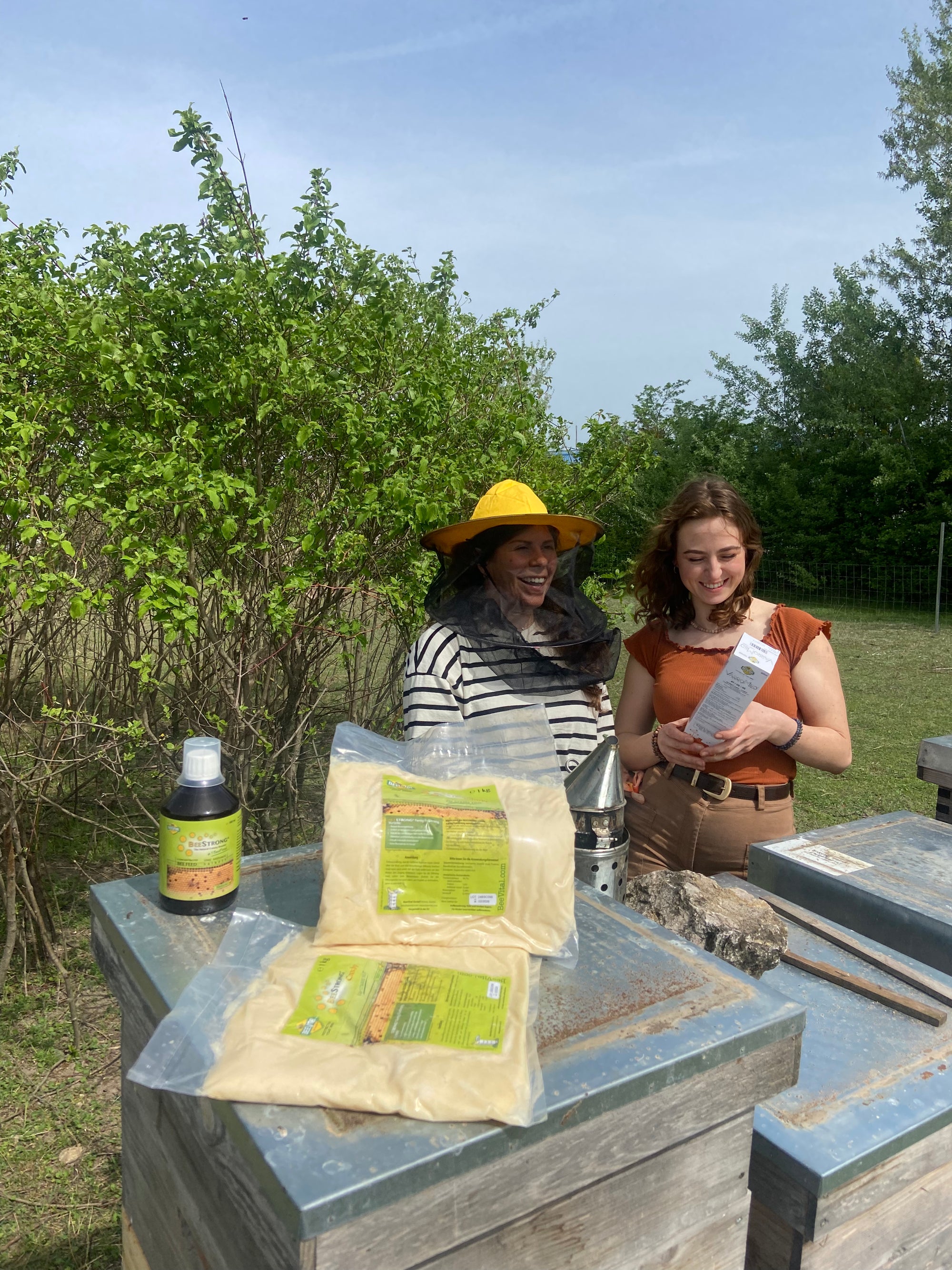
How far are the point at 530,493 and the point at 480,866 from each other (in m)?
1.51

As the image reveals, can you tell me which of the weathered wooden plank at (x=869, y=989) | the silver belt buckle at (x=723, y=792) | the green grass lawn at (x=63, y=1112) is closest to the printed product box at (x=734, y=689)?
the silver belt buckle at (x=723, y=792)

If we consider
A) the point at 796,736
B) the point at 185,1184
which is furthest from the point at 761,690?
the point at 185,1184

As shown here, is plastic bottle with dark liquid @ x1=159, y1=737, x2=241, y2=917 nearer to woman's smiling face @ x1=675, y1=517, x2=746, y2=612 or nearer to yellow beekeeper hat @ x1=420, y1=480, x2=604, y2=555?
yellow beekeeper hat @ x1=420, y1=480, x2=604, y2=555

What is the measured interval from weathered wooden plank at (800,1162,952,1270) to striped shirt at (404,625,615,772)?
1164mm

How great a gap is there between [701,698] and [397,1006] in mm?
1700

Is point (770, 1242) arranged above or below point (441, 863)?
below

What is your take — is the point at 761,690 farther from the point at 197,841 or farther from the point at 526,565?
the point at 197,841

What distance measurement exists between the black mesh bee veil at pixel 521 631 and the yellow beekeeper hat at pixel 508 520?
0.15ft

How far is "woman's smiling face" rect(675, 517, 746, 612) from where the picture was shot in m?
2.44

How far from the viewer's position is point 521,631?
240cm

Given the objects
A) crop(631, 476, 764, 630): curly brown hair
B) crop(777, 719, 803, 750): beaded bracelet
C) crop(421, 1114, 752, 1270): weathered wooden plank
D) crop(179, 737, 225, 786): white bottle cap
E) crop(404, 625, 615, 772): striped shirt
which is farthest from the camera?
crop(631, 476, 764, 630): curly brown hair

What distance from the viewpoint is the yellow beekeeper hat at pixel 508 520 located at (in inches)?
90.4

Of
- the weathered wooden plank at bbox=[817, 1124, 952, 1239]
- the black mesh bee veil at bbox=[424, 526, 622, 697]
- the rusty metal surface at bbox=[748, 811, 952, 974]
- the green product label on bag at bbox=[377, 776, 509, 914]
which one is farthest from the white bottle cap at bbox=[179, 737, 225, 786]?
the rusty metal surface at bbox=[748, 811, 952, 974]

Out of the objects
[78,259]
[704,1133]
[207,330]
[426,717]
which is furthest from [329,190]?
[704,1133]
